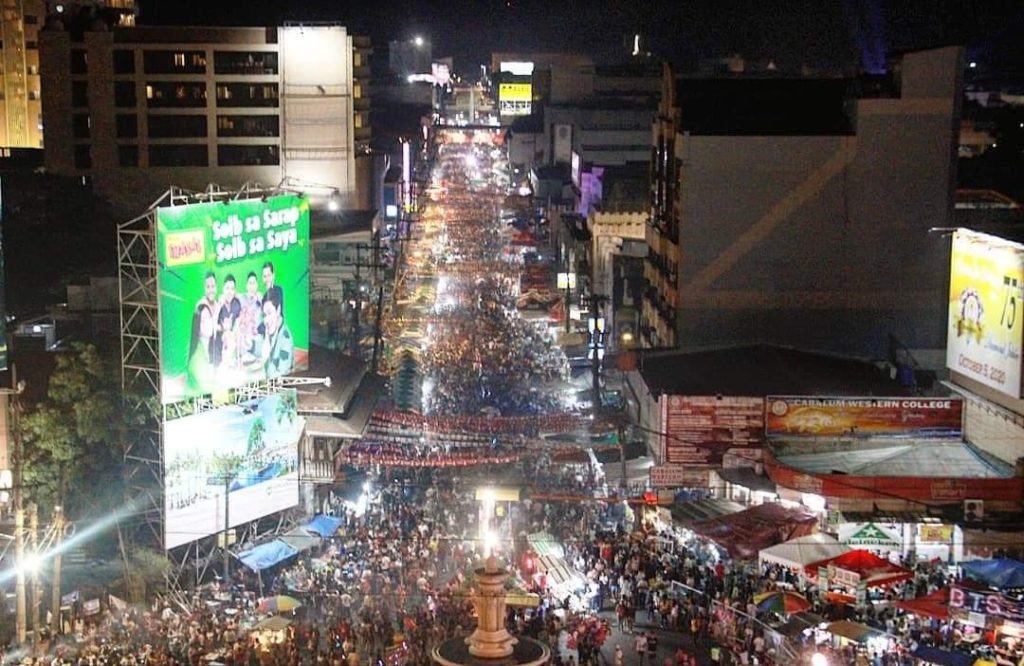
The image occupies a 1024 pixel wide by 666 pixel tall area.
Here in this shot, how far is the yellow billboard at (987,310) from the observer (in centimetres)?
2836

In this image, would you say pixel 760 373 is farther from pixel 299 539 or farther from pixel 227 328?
pixel 227 328

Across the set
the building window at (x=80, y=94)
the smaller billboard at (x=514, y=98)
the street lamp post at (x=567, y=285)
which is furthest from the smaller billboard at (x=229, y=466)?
the smaller billboard at (x=514, y=98)

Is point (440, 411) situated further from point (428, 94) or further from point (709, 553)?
point (428, 94)

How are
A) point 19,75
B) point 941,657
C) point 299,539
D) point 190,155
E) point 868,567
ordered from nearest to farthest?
point 941,657 → point 868,567 → point 299,539 → point 190,155 → point 19,75

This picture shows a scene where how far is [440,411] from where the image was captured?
3869cm

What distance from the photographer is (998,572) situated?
890 inches

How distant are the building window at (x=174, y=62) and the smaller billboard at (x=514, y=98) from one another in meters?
74.4

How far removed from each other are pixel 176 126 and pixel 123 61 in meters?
3.38

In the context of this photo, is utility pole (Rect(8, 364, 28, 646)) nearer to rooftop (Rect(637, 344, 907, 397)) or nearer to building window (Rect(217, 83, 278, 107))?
rooftop (Rect(637, 344, 907, 397))

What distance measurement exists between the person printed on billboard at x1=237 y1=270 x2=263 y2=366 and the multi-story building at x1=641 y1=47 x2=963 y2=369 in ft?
52.0

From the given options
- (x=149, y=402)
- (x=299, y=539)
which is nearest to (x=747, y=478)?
(x=299, y=539)

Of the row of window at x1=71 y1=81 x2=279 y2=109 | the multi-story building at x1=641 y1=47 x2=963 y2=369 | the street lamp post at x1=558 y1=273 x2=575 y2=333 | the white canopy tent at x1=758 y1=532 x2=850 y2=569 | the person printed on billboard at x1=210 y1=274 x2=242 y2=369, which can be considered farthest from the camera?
the row of window at x1=71 y1=81 x2=279 y2=109

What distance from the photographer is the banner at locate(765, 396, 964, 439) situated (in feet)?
97.1

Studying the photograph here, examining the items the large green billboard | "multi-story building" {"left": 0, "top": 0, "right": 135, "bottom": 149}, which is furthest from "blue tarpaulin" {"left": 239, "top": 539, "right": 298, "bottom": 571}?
"multi-story building" {"left": 0, "top": 0, "right": 135, "bottom": 149}
